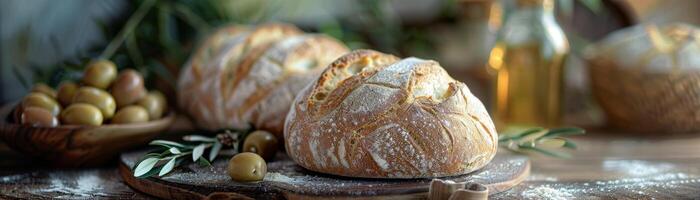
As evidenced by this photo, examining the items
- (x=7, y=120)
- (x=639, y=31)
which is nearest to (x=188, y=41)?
(x=7, y=120)

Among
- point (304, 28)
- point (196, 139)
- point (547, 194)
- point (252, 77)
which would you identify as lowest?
point (547, 194)

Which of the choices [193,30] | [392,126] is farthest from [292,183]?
[193,30]

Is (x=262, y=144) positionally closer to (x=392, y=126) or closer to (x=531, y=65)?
(x=392, y=126)

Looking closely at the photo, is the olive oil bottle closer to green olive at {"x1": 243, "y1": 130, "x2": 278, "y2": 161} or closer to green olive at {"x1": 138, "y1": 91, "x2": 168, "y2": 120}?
green olive at {"x1": 243, "y1": 130, "x2": 278, "y2": 161}

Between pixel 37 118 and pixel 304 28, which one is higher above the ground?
pixel 304 28

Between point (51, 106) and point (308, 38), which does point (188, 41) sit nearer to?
point (308, 38)

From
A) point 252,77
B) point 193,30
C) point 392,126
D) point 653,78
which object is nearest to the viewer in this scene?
point 392,126

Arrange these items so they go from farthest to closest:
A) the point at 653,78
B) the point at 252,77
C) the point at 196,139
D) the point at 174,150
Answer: the point at 653,78 → the point at 252,77 → the point at 196,139 → the point at 174,150

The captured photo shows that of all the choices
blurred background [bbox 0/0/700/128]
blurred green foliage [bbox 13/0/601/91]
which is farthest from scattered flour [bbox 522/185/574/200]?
blurred green foliage [bbox 13/0/601/91]
